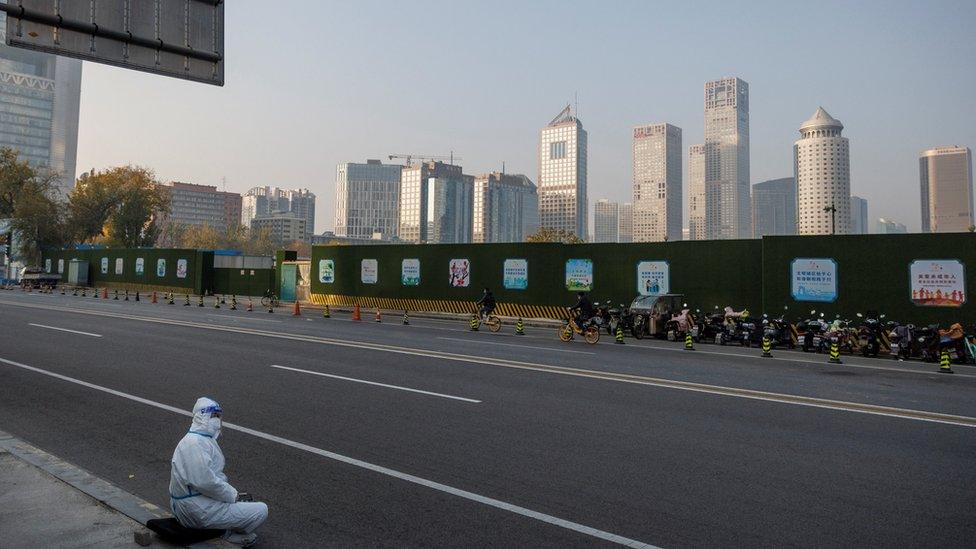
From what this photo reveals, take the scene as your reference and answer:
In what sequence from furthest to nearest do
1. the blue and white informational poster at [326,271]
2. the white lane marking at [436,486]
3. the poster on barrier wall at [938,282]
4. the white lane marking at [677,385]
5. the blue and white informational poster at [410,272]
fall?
the blue and white informational poster at [326,271] < the blue and white informational poster at [410,272] < the poster on barrier wall at [938,282] < the white lane marking at [677,385] < the white lane marking at [436,486]

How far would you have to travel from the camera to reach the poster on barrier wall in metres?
20.2

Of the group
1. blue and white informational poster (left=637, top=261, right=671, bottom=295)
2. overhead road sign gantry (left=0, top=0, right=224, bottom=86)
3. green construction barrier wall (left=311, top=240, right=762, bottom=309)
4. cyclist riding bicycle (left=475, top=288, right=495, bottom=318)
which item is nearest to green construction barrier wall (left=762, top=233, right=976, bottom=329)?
green construction barrier wall (left=311, top=240, right=762, bottom=309)

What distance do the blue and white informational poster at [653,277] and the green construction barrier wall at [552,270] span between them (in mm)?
187

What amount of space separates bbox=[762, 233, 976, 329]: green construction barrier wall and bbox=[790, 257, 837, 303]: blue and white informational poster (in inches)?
4.9

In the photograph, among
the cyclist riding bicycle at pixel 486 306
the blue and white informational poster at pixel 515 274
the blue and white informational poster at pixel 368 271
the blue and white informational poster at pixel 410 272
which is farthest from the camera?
the blue and white informational poster at pixel 368 271

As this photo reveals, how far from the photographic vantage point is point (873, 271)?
21.7 metres

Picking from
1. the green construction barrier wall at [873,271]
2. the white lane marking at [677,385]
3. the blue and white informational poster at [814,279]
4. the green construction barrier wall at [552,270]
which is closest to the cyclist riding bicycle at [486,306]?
the green construction barrier wall at [552,270]

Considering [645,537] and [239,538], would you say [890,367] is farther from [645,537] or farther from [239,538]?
[239,538]

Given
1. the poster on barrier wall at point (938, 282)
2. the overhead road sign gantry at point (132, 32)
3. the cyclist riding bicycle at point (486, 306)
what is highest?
the overhead road sign gantry at point (132, 32)

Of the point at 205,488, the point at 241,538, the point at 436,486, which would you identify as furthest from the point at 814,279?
the point at 205,488

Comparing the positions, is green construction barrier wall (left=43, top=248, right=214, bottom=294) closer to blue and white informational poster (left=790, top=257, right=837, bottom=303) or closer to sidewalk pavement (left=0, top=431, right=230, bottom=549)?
blue and white informational poster (left=790, top=257, right=837, bottom=303)

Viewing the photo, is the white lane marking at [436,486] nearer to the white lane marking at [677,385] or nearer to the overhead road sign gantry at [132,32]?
the overhead road sign gantry at [132,32]

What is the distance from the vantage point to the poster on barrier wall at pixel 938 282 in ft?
66.4

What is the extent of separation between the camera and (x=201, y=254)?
1933 inches
